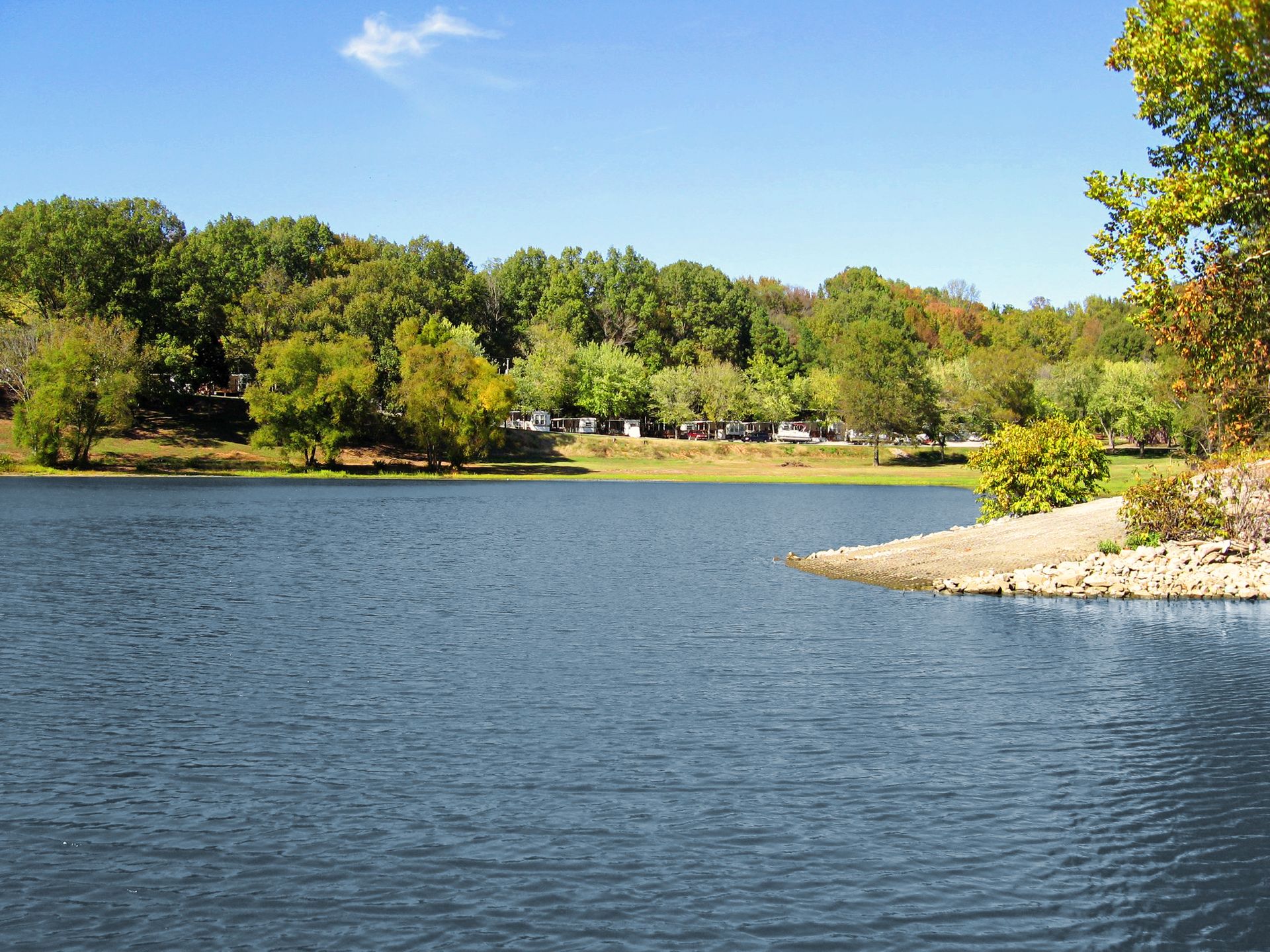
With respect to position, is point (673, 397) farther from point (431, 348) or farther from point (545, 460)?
point (431, 348)

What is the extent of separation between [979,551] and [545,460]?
94933mm

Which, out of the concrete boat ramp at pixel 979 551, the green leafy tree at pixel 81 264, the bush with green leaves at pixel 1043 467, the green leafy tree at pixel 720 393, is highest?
the green leafy tree at pixel 81 264

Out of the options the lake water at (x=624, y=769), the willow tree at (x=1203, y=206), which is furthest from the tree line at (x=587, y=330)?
the lake water at (x=624, y=769)

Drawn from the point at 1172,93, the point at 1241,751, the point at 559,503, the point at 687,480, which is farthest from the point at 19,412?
the point at 1241,751

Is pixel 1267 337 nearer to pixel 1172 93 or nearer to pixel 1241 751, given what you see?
pixel 1172 93

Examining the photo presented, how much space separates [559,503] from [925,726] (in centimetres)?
6429

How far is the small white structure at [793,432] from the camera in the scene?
6870 inches

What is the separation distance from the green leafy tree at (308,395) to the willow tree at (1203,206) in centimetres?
8670

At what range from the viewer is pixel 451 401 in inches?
4587

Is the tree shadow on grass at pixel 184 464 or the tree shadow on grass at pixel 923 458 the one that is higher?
the tree shadow on grass at pixel 923 458

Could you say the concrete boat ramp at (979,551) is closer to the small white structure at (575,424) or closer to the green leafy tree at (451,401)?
the green leafy tree at (451,401)

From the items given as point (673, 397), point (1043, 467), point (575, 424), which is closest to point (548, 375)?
point (575, 424)

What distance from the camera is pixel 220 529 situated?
58969 mm

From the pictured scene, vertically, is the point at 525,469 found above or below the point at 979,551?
above
